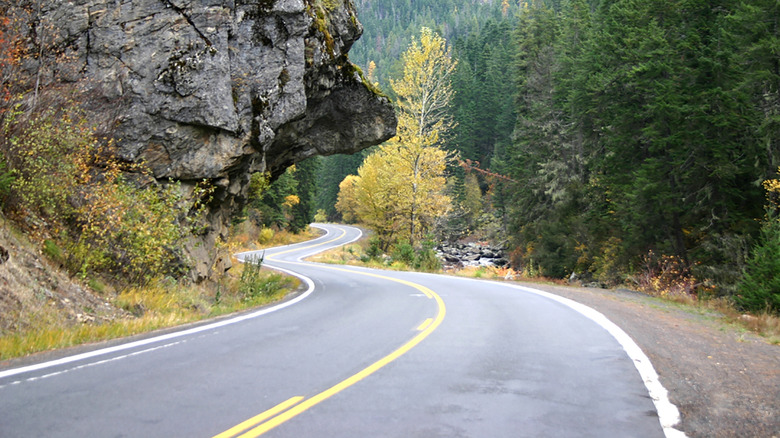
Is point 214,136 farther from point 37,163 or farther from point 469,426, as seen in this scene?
point 469,426

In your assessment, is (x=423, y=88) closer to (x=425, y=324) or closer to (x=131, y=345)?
(x=425, y=324)

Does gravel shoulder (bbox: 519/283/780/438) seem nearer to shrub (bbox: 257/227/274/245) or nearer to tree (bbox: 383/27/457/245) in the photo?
tree (bbox: 383/27/457/245)

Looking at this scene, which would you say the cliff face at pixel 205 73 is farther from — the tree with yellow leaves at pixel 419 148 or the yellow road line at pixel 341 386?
the tree with yellow leaves at pixel 419 148

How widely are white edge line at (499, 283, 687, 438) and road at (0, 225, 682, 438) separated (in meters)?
0.02

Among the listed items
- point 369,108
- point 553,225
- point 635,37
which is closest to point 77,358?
point 369,108

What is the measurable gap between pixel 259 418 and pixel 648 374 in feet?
14.2

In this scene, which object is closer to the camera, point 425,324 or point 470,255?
point 425,324

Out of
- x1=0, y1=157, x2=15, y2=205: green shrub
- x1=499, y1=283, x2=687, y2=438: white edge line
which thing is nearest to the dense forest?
x1=499, y1=283, x2=687, y2=438: white edge line

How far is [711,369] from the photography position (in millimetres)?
6031

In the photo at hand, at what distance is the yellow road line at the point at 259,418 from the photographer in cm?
375

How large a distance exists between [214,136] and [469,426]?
10677mm

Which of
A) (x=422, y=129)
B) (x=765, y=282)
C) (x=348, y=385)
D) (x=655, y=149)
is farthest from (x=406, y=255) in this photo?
(x=348, y=385)

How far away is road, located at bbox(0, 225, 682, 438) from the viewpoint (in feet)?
13.0

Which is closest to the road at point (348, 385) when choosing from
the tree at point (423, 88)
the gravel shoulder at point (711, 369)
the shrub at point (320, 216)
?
the gravel shoulder at point (711, 369)
